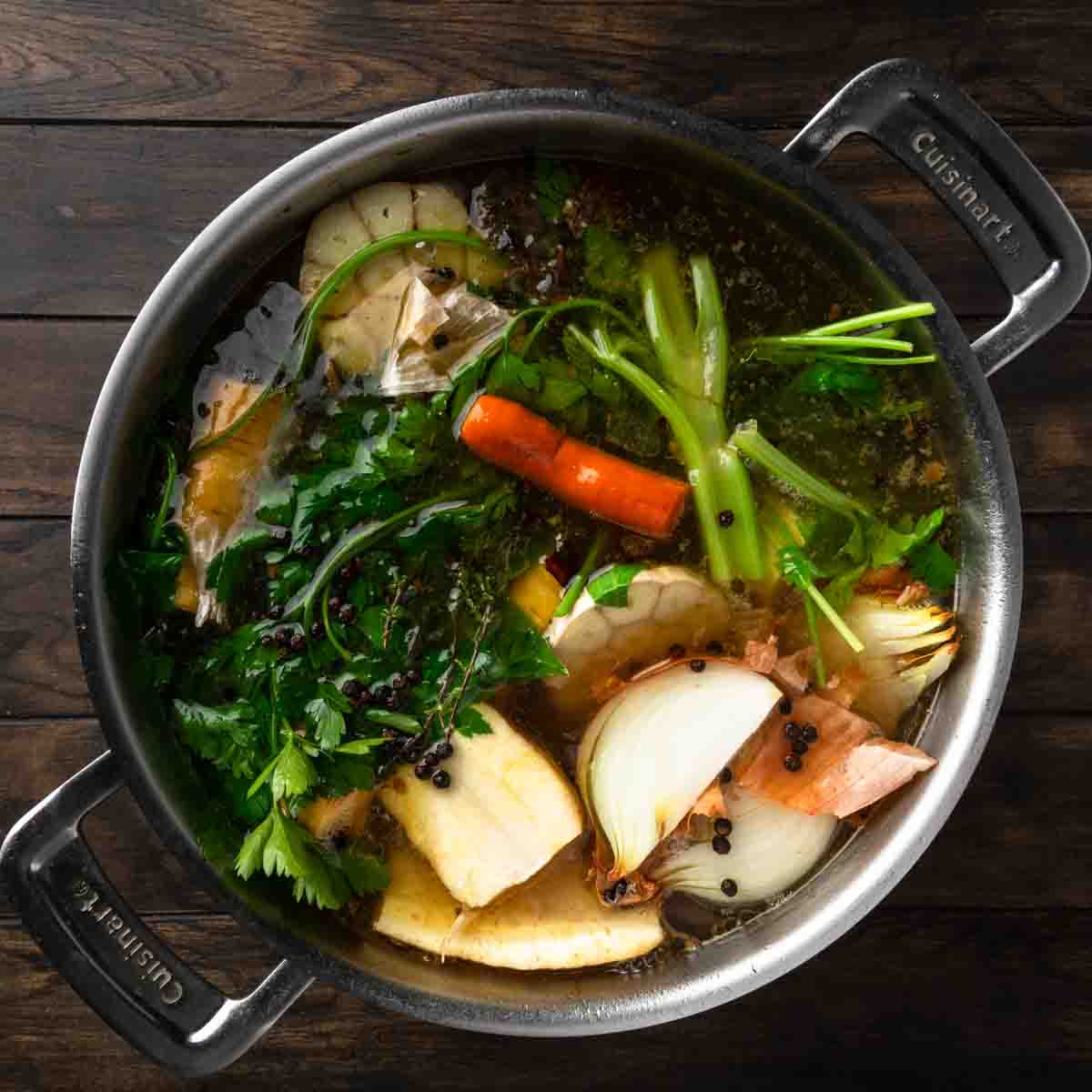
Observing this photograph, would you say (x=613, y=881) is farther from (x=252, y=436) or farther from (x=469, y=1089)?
(x=252, y=436)

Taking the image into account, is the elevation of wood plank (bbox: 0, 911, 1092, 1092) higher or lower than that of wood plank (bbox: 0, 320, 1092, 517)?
lower

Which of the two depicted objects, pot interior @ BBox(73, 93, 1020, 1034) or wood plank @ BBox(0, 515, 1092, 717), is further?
wood plank @ BBox(0, 515, 1092, 717)

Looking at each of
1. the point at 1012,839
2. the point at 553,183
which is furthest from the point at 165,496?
the point at 1012,839

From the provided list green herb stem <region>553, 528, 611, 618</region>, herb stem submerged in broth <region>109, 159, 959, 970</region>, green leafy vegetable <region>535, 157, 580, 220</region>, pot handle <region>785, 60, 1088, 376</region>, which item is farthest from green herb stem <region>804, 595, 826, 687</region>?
green leafy vegetable <region>535, 157, 580, 220</region>

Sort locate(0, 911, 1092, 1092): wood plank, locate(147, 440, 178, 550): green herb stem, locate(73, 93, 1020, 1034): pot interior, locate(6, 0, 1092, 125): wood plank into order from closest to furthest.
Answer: locate(73, 93, 1020, 1034): pot interior
locate(147, 440, 178, 550): green herb stem
locate(6, 0, 1092, 125): wood plank
locate(0, 911, 1092, 1092): wood plank

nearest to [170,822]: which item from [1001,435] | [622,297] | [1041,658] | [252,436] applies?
[252,436]

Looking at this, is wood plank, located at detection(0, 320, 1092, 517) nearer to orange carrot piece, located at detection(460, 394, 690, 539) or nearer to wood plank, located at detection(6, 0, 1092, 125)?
wood plank, located at detection(6, 0, 1092, 125)

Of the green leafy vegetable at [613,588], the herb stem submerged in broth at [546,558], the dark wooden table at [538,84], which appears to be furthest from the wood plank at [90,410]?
the green leafy vegetable at [613,588]

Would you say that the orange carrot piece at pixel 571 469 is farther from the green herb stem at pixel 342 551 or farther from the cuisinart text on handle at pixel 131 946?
the cuisinart text on handle at pixel 131 946
